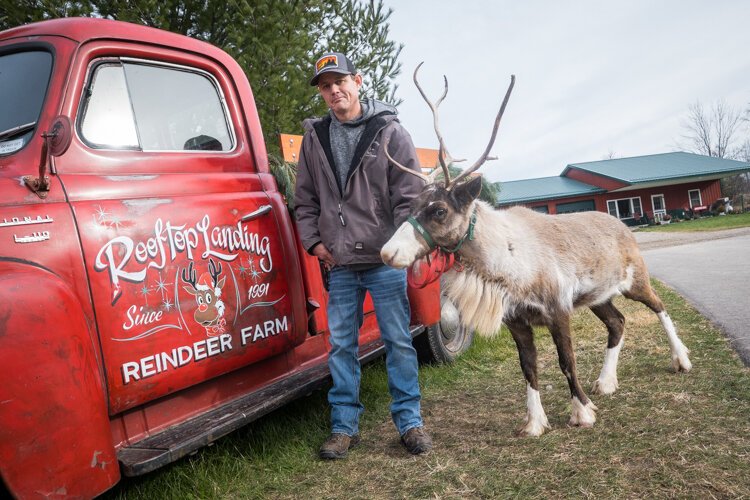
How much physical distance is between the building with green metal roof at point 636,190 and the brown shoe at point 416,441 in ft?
97.0

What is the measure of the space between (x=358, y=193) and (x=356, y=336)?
87 centimetres

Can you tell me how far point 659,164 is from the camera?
35.6m

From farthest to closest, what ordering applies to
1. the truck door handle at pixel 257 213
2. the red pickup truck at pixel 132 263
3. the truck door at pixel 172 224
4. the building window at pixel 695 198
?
the building window at pixel 695 198, the truck door handle at pixel 257 213, the truck door at pixel 172 224, the red pickup truck at pixel 132 263

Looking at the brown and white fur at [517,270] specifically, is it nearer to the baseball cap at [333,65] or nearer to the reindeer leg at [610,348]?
the reindeer leg at [610,348]

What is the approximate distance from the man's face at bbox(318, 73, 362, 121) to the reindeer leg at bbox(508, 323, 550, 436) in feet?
5.46

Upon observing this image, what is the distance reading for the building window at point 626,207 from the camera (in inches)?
1328

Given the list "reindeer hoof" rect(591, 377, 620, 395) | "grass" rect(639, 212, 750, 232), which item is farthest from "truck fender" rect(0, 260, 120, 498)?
"grass" rect(639, 212, 750, 232)

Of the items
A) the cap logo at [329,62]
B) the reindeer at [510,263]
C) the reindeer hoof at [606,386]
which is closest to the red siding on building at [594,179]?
the reindeer hoof at [606,386]

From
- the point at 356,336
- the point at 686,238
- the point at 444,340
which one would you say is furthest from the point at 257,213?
the point at 686,238

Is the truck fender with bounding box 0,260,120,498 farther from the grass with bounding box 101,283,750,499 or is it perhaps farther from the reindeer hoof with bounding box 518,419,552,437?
the reindeer hoof with bounding box 518,419,552,437

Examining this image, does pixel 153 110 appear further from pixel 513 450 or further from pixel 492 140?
pixel 513 450

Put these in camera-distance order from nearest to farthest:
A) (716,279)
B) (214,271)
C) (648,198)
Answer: (214,271) < (716,279) < (648,198)

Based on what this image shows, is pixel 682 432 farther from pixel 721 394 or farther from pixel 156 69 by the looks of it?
pixel 156 69

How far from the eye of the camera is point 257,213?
11.1ft
